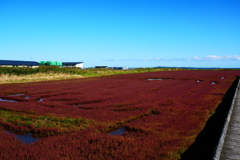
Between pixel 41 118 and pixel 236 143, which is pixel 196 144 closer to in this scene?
pixel 236 143

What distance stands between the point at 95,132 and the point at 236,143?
210 inches

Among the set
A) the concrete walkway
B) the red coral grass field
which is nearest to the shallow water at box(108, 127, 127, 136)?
the red coral grass field

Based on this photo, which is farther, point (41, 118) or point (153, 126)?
point (41, 118)

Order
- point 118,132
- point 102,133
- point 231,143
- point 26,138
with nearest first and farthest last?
point 231,143 → point 26,138 → point 102,133 → point 118,132

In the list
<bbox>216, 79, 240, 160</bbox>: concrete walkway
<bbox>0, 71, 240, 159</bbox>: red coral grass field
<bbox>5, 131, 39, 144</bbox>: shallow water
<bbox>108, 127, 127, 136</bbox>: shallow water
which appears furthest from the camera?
<bbox>108, 127, 127, 136</bbox>: shallow water

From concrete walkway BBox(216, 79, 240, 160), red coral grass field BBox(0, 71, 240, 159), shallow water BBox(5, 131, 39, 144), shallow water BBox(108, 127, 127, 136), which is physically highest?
concrete walkway BBox(216, 79, 240, 160)

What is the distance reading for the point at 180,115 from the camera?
478 inches

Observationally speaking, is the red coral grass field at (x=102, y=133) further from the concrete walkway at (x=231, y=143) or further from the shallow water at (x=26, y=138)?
the concrete walkway at (x=231, y=143)

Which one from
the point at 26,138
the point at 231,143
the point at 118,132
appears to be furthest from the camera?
the point at 118,132

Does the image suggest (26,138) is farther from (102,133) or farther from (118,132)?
(118,132)

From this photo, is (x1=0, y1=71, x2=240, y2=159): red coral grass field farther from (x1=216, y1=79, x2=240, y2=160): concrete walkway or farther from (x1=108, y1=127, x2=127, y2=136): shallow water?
(x1=216, y1=79, x2=240, y2=160): concrete walkway

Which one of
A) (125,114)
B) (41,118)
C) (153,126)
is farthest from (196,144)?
(41,118)

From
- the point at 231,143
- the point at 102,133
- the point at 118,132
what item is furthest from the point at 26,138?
the point at 231,143

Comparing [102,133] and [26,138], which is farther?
[102,133]
